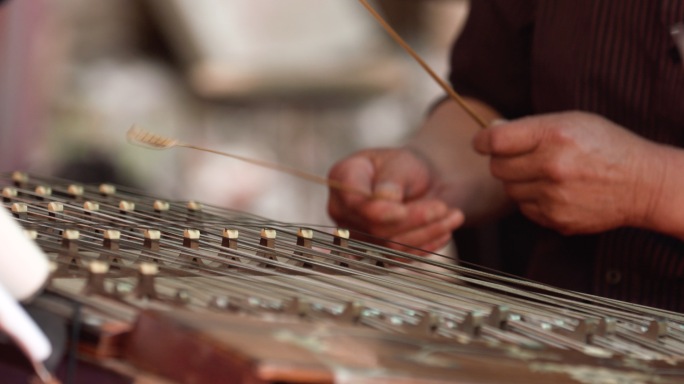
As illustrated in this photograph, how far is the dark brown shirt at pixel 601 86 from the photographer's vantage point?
1351 mm

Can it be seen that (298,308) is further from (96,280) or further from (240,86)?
(240,86)

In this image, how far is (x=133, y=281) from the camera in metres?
0.70

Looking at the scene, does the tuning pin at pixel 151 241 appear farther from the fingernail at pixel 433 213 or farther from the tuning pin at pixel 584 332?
the fingernail at pixel 433 213

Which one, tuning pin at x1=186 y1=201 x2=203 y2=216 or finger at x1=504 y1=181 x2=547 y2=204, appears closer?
tuning pin at x1=186 y1=201 x2=203 y2=216

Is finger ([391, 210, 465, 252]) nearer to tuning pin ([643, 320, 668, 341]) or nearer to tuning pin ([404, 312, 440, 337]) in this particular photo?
tuning pin ([643, 320, 668, 341])

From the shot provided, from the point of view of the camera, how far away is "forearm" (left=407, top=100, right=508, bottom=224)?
1.60 m

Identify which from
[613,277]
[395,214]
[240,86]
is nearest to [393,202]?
[395,214]

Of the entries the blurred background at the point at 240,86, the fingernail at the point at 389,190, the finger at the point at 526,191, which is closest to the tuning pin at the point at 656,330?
the finger at the point at 526,191

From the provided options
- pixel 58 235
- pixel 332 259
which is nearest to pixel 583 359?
pixel 332 259

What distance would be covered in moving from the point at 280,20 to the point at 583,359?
362 cm

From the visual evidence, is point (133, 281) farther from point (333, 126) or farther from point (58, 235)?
point (333, 126)

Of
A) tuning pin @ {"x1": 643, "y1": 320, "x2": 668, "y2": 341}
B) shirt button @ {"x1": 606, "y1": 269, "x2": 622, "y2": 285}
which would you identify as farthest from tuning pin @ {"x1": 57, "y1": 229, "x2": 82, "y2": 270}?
shirt button @ {"x1": 606, "y1": 269, "x2": 622, "y2": 285}

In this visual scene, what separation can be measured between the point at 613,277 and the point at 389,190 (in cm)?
34

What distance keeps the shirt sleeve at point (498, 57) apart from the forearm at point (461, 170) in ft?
0.16
